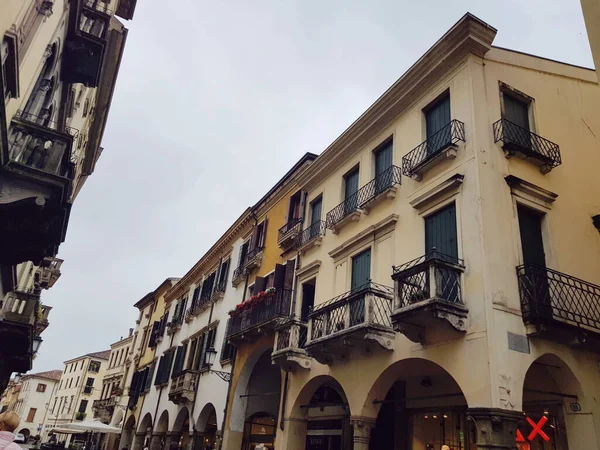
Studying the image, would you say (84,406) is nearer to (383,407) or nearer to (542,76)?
(383,407)

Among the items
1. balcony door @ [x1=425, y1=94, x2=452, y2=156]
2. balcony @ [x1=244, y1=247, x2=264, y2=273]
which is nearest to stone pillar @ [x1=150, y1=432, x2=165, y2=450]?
balcony @ [x1=244, y1=247, x2=264, y2=273]

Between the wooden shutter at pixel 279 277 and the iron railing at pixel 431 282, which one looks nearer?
the iron railing at pixel 431 282

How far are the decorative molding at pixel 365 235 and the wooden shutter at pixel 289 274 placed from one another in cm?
253

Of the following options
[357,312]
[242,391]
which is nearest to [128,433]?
[242,391]

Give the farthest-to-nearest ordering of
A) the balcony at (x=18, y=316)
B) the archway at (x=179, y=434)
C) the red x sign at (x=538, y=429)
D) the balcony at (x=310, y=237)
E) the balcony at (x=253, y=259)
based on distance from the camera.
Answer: the archway at (x=179, y=434) < the balcony at (x=253, y=259) < the balcony at (x=18, y=316) < the balcony at (x=310, y=237) < the red x sign at (x=538, y=429)

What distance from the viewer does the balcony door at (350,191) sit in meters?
14.8

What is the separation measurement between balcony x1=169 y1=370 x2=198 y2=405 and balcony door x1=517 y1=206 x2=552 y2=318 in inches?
709

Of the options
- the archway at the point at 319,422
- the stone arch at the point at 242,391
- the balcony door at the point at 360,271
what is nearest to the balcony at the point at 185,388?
the stone arch at the point at 242,391

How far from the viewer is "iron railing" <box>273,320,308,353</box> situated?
14672 mm

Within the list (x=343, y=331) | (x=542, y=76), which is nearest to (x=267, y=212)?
(x=343, y=331)

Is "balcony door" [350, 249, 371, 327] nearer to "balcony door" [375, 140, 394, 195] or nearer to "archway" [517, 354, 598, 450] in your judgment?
"balcony door" [375, 140, 394, 195]

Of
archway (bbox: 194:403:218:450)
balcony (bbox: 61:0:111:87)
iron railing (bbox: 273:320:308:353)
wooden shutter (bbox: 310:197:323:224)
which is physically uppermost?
balcony (bbox: 61:0:111:87)

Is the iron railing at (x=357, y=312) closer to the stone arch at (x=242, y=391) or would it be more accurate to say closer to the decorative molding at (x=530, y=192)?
the decorative molding at (x=530, y=192)

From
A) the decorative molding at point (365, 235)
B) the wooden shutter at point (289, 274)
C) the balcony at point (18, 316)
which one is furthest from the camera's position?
the wooden shutter at point (289, 274)
